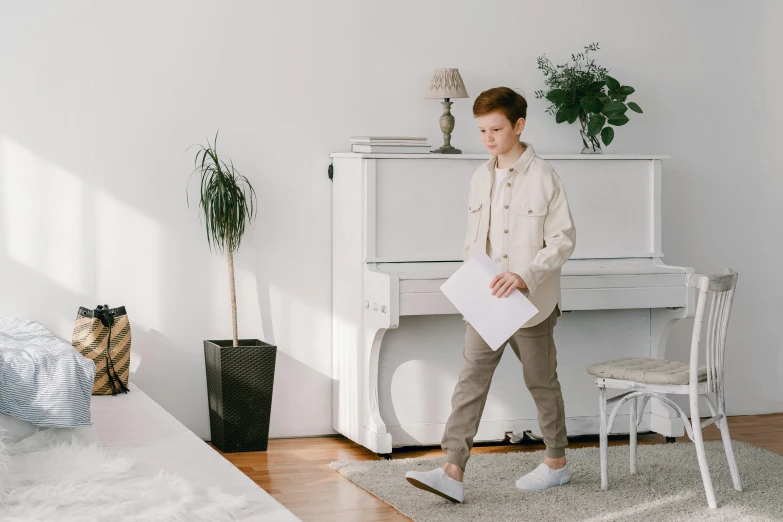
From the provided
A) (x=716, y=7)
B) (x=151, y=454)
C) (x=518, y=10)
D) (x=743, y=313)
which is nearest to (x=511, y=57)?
(x=518, y=10)

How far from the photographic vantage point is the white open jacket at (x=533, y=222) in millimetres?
3197

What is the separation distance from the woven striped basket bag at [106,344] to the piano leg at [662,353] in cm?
227

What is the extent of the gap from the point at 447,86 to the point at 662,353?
1520 mm

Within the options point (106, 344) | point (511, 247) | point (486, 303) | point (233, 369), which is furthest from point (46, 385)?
point (511, 247)

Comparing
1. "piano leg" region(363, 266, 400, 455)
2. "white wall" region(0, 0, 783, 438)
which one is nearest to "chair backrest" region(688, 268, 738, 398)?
"piano leg" region(363, 266, 400, 455)

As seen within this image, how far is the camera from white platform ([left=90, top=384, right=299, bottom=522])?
243 cm

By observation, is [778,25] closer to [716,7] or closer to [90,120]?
[716,7]

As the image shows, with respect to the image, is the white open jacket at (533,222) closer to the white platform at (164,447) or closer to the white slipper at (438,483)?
the white slipper at (438,483)

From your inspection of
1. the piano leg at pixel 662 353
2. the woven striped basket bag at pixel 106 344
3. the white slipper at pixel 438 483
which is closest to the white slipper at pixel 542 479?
the white slipper at pixel 438 483

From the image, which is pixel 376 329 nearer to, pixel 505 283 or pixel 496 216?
pixel 496 216

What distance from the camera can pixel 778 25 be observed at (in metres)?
4.84

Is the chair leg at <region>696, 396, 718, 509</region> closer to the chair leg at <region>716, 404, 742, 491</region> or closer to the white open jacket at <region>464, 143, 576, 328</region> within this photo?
the chair leg at <region>716, 404, 742, 491</region>

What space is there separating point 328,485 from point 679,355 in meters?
2.12

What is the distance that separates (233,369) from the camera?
3.86m
